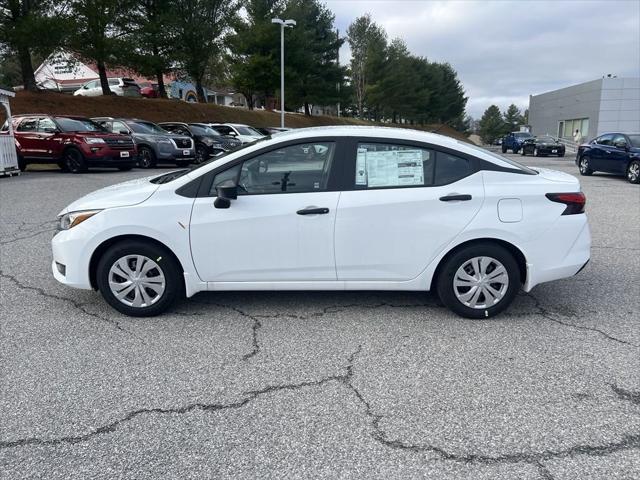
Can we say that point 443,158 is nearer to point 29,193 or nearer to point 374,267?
point 374,267

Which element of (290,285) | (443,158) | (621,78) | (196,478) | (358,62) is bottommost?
(196,478)

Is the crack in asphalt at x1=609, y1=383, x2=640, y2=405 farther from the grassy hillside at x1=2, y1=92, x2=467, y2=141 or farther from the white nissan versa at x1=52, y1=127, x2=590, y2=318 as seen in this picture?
the grassy hillside at x1=2, y1=92, x2=467, y2=141

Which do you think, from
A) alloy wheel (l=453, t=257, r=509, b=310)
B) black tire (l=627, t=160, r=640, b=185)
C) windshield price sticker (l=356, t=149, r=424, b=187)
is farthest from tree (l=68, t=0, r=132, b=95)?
alloy wheel (l=453, t=257, r=509, b=310)

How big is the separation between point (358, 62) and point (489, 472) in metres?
59.5

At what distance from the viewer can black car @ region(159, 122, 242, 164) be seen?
18.8 meters

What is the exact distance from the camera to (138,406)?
9.64 feet

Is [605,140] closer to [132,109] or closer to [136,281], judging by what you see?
[136,281]

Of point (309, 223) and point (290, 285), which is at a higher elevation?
point (309, 223)

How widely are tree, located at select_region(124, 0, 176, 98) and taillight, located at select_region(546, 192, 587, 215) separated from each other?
85.2 ft

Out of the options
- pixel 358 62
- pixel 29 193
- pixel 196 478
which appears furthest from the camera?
pixel 358 62

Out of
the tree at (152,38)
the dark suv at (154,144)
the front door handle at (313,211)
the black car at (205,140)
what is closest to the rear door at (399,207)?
the front door handle at (313,211)

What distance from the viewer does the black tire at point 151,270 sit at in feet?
13.4

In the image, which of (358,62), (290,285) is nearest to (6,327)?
(290,285)

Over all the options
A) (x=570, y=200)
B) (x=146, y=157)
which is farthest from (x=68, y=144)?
(x=570, y=200)
